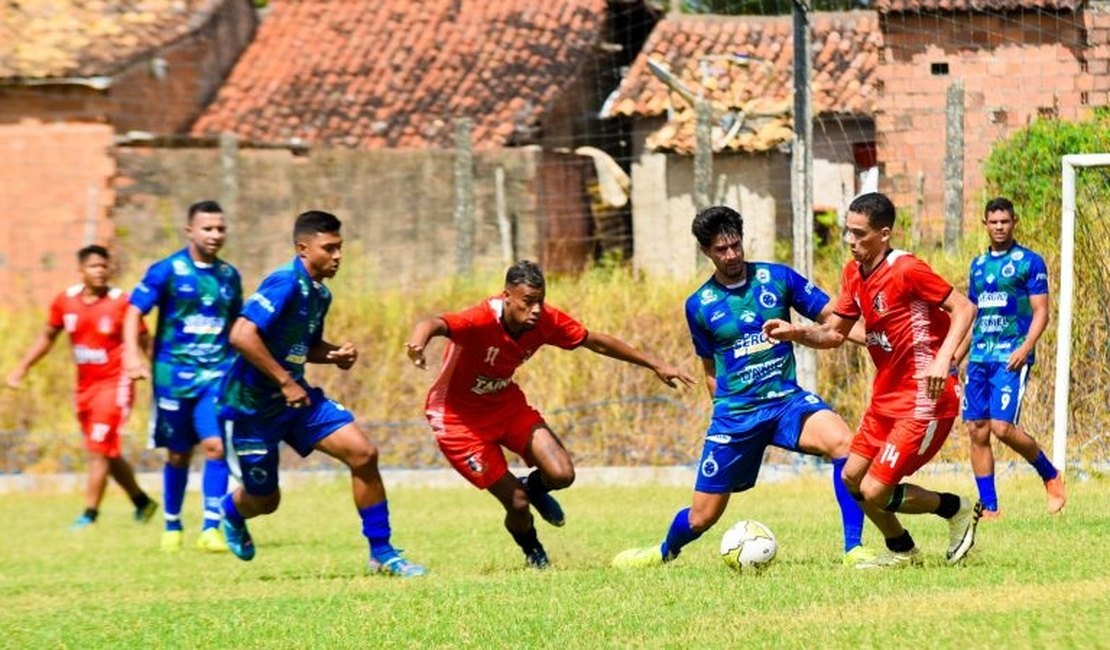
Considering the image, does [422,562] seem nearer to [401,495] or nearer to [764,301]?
[764,301]

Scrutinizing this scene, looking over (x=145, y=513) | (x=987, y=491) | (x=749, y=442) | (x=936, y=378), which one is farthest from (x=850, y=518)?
(x=145, y=513)

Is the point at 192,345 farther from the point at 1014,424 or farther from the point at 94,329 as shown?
the point at 1014,424

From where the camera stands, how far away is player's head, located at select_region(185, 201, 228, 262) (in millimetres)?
13398

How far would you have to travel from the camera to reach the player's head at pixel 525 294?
10828 millimetres

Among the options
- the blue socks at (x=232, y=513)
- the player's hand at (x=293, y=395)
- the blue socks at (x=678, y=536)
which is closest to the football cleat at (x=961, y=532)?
the blue socks at (x=678, y=536)

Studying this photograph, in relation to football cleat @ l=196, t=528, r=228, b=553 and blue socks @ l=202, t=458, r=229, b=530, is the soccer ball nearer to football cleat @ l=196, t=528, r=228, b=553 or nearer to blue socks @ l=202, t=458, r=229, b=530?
football cleat @ l=196, t=528, r=228, b=553

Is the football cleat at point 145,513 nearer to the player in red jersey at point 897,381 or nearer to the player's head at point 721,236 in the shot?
the player's head at point 721,236

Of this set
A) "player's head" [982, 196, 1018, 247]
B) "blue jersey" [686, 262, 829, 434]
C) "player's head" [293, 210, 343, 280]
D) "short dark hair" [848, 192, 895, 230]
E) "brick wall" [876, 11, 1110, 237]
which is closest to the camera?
"short dark hair" [848, 192, 895, 230]

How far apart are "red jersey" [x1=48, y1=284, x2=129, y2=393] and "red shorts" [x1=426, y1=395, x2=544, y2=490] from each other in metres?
5.55

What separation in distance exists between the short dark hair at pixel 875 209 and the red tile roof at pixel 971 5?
23.7 feet

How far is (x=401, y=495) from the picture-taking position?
58.6 ft

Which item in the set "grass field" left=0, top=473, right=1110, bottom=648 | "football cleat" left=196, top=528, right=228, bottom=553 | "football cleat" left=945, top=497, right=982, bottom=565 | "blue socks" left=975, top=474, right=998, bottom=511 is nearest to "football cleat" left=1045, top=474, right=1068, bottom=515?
"grass field" left=0, top=473, right=1110, bottom=648

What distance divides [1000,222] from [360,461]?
499 centimetres

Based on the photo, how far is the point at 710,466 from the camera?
1042cm
